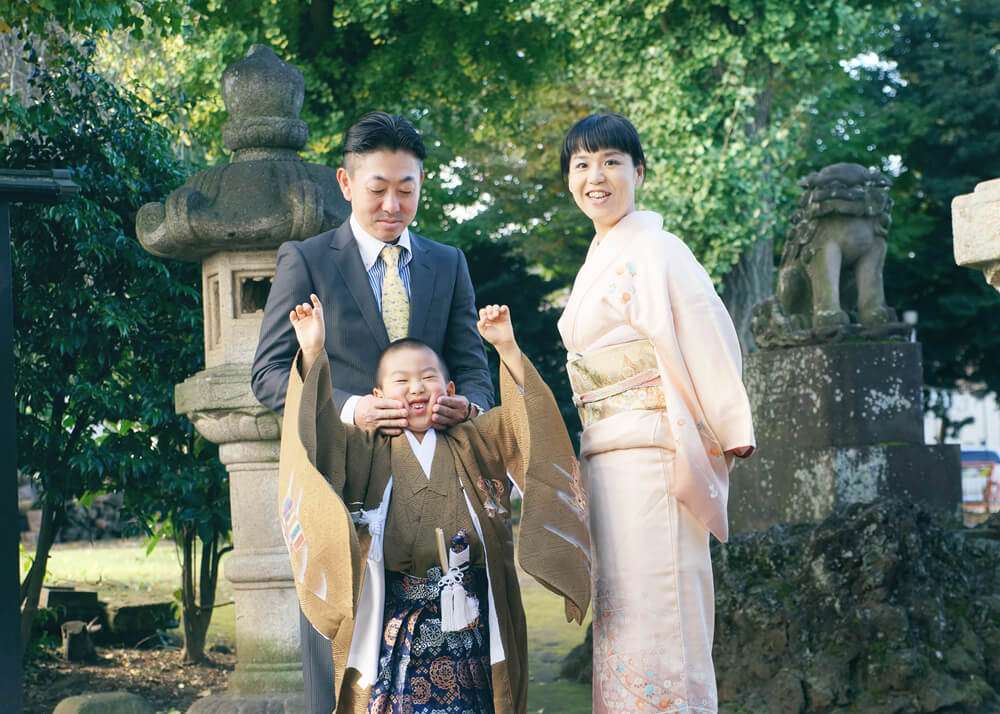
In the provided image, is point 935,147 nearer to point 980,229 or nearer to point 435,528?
point 980,229

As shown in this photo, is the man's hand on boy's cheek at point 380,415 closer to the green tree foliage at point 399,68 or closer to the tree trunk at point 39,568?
the tree trunk at point 39,568

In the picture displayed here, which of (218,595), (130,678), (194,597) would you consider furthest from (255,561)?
(218,595)

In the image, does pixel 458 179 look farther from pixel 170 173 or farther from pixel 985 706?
pixel 985 706

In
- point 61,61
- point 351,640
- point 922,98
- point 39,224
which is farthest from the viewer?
point 922,98

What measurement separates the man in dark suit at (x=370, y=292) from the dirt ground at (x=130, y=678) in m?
3.55

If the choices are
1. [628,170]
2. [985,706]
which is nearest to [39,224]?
[628,170]

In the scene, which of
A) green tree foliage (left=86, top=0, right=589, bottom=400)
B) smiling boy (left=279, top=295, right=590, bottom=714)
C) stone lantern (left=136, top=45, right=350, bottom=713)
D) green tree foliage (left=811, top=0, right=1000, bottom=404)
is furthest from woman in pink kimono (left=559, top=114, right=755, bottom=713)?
green tree foliage (left=811, top=0, right=1000, bottom=404)

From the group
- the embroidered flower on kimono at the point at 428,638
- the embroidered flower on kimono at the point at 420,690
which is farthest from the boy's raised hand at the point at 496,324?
the embroidered flower on kimono at the point at 420,690

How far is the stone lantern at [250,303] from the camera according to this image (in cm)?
480

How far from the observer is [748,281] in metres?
15.0

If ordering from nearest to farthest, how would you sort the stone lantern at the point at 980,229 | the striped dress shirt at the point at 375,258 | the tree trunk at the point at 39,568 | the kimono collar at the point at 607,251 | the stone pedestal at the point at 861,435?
the stone lantern at the point at 980,229, the kimono collar at the point at 607,251, the striped dress shirt at the point at 375,258, the tree trunk at the point at 39,568, the stone pedestal at the point at 861,435

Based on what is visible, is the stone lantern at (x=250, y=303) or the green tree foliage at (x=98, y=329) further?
the green tree foliage at (x=98, y=329)

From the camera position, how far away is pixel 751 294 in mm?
14969

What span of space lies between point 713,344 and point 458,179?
625 inches
